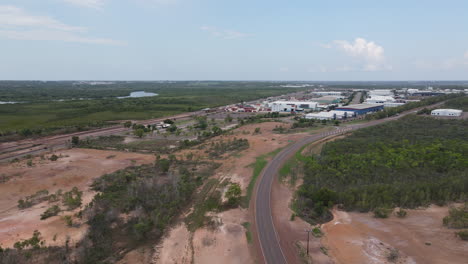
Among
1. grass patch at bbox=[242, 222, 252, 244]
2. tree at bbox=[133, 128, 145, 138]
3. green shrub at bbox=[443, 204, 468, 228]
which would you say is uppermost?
tree at bbox=[133, 128, 145, 138]

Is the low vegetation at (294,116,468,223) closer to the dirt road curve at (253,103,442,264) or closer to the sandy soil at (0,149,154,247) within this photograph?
the dirt road curve at (253,103,442,264)

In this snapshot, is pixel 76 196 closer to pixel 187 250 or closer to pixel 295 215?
pixel 187 250

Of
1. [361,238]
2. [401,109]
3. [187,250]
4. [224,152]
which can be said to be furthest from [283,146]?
[401,109]

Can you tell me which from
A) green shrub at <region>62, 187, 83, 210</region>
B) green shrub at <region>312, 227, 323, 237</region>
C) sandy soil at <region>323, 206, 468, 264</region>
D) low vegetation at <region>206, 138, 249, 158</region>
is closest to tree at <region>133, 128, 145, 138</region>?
low vegetation at <region>206, 138, 249, 158</region>

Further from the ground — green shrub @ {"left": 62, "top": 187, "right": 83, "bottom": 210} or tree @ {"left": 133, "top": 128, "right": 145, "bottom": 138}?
tree @ {"left": 133, "top": 128, "right": 145, "bottom": 138}

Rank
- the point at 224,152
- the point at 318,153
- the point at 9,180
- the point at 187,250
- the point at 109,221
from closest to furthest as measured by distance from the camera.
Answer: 1. the point at 187,250
2. the point at 109,221
3. the point at 9,180
4. the point at 318,153
5. the point at 224,152

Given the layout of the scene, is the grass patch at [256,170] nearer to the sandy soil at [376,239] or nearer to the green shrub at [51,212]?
the sandy soil at [376,239]

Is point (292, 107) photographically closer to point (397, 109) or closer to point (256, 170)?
point (397, 109)
